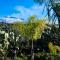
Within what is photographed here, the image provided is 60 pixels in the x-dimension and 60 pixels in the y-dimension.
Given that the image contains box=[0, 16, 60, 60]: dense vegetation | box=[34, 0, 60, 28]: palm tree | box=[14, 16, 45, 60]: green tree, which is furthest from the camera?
box=[0, 16, 60, 60]: dense vegetation

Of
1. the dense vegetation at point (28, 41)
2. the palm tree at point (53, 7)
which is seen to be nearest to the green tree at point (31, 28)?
the dense vegetation at point (28, 41)

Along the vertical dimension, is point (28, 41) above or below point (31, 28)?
below

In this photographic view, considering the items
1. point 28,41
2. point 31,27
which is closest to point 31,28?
point 31,27

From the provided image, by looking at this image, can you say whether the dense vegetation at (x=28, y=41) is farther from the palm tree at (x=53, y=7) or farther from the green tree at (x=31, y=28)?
the palm tree at (x=53, y=7)

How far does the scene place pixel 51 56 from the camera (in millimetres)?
28219

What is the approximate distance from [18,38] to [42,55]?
150 inches

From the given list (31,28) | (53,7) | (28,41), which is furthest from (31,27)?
(53,7)

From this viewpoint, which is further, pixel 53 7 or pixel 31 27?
pixel 31 27

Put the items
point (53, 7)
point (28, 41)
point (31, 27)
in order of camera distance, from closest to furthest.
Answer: point (53, 7) → point (31, 27) → point (28, 41)

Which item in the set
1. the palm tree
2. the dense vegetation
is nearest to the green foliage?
the dense vegetation

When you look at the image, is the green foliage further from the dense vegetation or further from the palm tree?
the palm tree

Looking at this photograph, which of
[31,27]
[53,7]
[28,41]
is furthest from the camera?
[28,41]

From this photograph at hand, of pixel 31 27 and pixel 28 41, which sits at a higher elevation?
pixel 31 27

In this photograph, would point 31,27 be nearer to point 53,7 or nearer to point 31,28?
point 31,28
